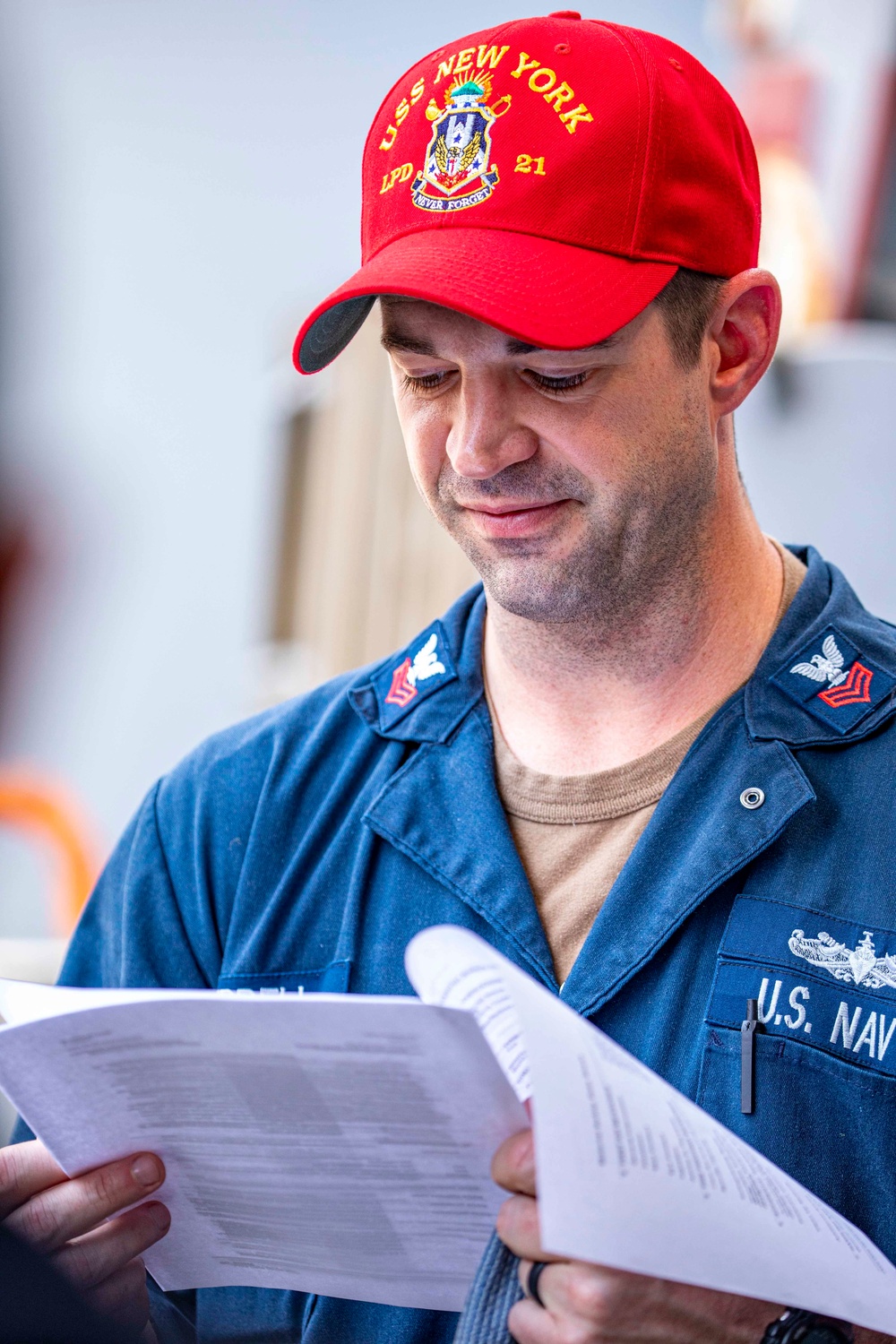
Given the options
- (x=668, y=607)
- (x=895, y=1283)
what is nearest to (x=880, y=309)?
(x=668, y=607)

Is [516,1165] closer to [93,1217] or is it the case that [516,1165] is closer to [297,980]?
[93,1217]

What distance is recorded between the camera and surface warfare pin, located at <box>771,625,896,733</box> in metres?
1.26

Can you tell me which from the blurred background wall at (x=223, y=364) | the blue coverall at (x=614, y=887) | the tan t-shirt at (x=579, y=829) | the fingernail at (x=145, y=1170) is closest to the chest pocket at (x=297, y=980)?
the blue coverall at (x=614, y=887)

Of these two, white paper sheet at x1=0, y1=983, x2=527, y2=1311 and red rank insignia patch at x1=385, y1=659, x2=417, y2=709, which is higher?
red rank insignia patch at x1=385, y1=659, x2=417, y2=709

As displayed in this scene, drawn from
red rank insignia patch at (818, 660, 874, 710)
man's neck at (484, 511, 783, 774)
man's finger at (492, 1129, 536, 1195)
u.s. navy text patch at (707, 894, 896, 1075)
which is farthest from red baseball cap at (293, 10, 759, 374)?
man's finger at (492, 1129, 536, 1195)

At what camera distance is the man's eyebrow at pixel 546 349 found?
121 cm

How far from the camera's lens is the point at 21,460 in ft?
1.92

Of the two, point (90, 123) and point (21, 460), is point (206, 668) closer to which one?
point (90, 123)

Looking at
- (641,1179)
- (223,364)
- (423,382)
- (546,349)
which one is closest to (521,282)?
(546,349)

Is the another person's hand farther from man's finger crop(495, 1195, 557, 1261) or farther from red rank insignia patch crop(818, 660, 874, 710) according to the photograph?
red rank insignia patch crop(818, 660, 874, 710)

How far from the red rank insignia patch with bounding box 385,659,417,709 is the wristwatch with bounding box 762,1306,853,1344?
0.71 m

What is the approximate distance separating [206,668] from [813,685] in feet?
15.3

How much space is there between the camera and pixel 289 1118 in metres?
0.94

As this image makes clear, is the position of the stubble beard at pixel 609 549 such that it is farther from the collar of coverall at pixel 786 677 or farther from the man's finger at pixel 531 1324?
the man's finger at pixel 531 1324
